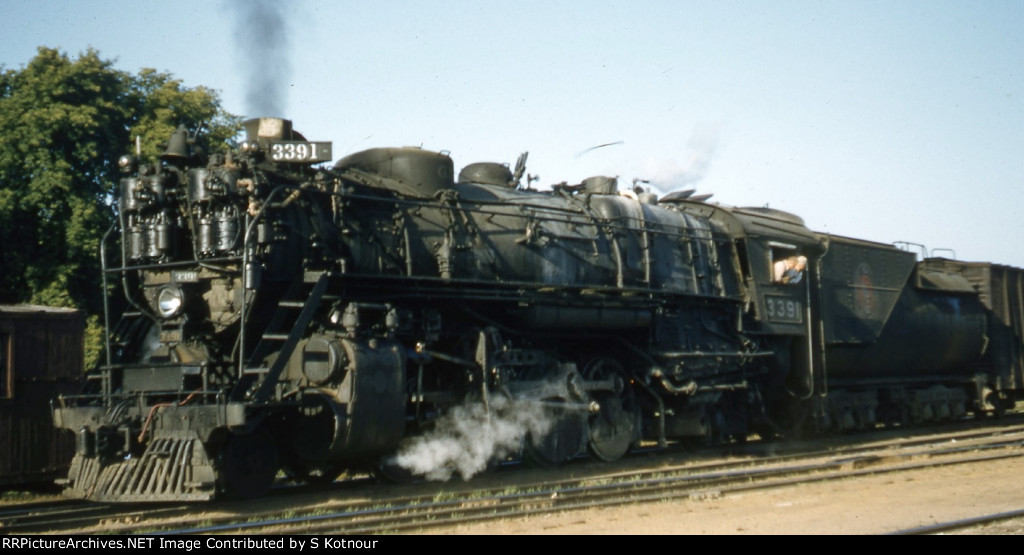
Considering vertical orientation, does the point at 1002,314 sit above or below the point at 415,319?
below

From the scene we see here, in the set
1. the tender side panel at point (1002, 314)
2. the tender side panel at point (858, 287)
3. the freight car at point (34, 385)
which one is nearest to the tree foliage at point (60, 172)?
the freight car at point (34, 385)

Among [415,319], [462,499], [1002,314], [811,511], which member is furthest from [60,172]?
[1002,314]

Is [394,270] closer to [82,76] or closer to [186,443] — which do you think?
[186,443]

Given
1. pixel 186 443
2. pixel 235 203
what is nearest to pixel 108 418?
pixel 186 443

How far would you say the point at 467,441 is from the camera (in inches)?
470

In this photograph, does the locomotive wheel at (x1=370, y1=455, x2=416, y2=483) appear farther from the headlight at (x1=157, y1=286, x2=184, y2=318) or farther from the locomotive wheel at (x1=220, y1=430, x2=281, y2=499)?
the headlight at (x1=157, y1=286, x2=184, y2=318)

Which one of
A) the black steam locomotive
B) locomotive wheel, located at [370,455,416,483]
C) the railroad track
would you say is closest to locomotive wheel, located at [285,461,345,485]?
the black steam locomotive

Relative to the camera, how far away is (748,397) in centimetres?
1600

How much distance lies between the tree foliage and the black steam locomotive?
11.6 metres

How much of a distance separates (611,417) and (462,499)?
169 inches

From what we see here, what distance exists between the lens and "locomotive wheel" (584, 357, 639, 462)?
45.5 ft

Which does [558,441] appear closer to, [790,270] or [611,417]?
[611,417]
